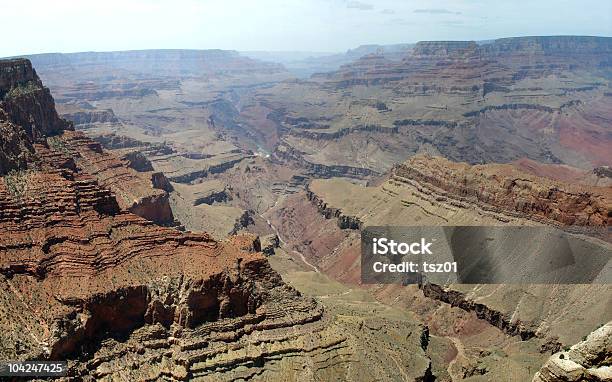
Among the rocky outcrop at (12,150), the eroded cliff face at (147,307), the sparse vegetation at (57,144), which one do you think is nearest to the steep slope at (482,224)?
the eroded cliff face at (147,307)

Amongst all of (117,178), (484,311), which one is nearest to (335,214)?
(117,178)

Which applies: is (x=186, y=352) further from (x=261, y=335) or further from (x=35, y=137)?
(x=35, y=137)

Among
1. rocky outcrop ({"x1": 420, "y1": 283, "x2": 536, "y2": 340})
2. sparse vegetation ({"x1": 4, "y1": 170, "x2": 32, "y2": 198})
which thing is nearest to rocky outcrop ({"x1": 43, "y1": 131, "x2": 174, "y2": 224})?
sparse vegetation ({"x1": 4, "y1": 170, "x2": 32, "y2": 198})

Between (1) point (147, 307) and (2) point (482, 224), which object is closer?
(1) point (147, 307)

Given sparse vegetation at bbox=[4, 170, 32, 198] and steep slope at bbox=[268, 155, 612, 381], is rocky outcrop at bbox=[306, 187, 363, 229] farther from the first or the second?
sparse vegetation at bbox=[4, 170, 32, 198]

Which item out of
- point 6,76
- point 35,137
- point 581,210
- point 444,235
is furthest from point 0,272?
point 581,210

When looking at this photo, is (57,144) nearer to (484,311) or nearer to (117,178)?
(117,178)

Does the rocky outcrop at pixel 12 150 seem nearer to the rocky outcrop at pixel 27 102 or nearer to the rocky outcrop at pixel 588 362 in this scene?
the rocky outcrop at pixel 27 102

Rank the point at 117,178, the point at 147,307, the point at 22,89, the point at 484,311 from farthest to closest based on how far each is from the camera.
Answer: the point at 117,178
the point at 22,89
the point at 484,311
the point at 147,307
